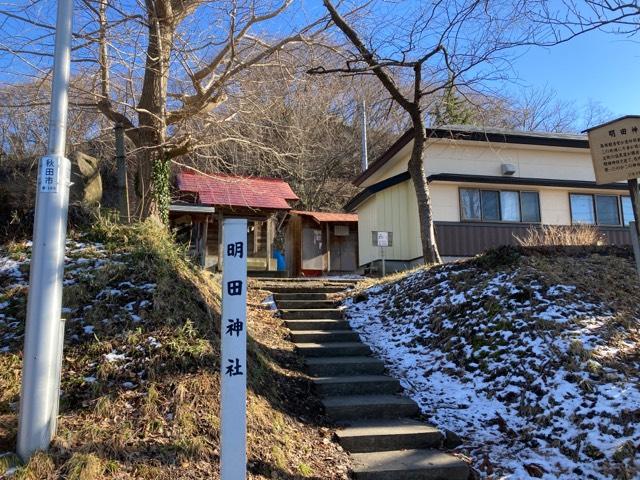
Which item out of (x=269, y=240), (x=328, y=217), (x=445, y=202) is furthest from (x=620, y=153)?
(x=328, y=217)

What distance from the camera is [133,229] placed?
23.3 feet

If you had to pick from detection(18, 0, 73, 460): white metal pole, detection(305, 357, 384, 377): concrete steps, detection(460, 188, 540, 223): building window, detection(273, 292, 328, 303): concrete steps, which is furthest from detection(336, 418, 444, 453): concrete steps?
detection(460, 188, 540, 223): building window

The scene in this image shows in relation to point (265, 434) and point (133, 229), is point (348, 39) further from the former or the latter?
point (265, 434)

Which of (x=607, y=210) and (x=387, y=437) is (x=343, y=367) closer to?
(x=387, y=437)

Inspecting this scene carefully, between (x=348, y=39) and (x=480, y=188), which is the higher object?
(x=348, y=39)

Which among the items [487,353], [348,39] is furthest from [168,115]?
[487,353]

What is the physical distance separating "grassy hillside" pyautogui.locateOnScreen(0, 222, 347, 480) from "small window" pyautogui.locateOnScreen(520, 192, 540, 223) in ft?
38.0

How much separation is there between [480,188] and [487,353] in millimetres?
9831

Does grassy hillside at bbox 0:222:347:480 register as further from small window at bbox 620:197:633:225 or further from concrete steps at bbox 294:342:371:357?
A: small window at bbox 620:197:633:225

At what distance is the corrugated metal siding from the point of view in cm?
1466

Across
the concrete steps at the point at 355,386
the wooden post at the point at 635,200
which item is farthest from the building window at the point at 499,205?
the wooden post at the point at 635,200

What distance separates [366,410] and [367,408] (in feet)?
0.08

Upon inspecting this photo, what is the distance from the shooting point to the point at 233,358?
10.8 feet

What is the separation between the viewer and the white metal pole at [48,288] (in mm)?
3426
